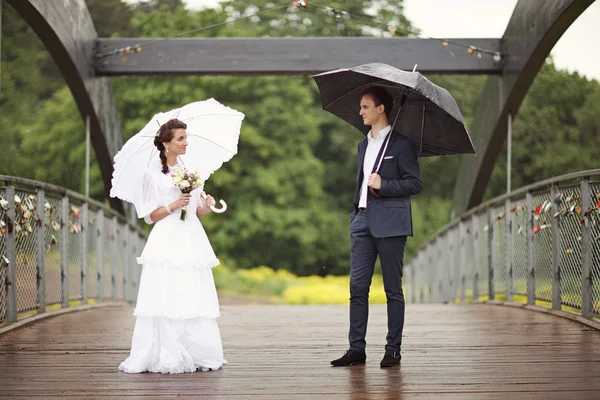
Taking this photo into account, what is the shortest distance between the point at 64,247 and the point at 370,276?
3773mm

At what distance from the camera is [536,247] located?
7.73 meters

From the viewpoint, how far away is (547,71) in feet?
69.9

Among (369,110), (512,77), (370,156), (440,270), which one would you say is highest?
(512,77)

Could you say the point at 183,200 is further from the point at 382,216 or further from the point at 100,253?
the point at 100,253

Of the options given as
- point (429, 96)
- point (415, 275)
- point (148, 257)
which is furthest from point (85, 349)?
point (415, 275)

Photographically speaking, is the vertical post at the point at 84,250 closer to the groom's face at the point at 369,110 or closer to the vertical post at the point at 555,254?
the vertical post at the point at 555,254

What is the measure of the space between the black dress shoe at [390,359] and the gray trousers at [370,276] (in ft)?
0.08

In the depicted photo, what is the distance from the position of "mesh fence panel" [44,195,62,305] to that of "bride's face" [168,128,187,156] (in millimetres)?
2745

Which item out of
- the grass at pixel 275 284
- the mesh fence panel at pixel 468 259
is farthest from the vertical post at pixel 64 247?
the grass at pixel 275 284

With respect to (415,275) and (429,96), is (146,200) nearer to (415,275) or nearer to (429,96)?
(429,96)

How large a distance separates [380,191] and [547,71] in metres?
17.6

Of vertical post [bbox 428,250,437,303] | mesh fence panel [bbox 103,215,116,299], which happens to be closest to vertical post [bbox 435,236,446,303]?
vertical post [bbox 428,250,437,303]

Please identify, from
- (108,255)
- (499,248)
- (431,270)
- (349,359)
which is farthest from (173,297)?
(431,270)

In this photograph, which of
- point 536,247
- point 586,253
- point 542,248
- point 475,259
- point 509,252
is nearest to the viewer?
point 586,253
